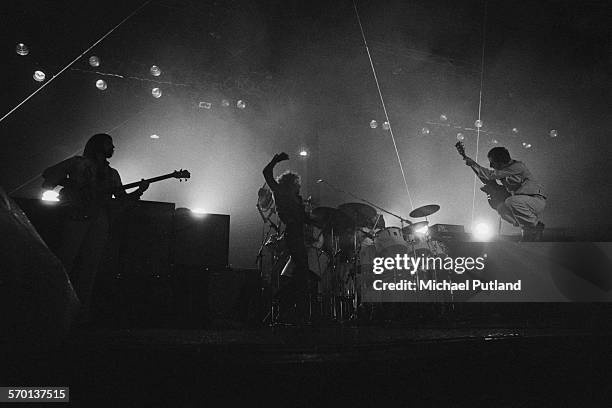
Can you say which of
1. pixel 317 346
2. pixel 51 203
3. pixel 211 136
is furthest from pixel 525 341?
pixel 211 136

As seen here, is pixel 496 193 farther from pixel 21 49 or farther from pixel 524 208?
pixel 21 49

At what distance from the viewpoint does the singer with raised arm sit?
4965 millimetres

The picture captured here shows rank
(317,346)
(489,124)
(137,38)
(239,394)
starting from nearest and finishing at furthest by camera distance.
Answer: (239,394), (317,346), (137,38), (489,124)

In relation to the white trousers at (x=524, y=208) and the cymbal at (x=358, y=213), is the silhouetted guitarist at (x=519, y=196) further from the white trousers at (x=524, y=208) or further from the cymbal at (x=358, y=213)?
the cymbal at (x=358, y=213)

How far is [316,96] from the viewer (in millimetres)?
9789

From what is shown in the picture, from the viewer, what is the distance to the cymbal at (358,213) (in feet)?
19.7

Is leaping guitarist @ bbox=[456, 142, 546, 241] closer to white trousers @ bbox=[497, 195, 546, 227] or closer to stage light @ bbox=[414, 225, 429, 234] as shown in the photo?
white trousers @ bbox=[497, 195, 546, 227]

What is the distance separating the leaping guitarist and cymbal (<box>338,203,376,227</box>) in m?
1.45

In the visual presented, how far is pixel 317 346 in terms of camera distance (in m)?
2.40

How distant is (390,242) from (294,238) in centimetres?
161

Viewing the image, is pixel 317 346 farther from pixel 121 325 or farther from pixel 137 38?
pixel 137 38

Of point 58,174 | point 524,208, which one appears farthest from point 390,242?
point 58,174

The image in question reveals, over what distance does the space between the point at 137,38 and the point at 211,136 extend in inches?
104

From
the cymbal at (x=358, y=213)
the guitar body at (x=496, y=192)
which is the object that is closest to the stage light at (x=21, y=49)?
the cymbal at (x=358, y=213)
